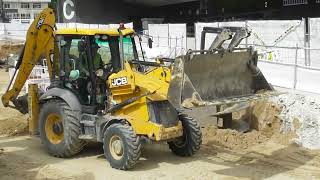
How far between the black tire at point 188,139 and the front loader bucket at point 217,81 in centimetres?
124

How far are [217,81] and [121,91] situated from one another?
6.19 ft

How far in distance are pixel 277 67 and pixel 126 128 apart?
24.0 feet

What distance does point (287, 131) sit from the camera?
11.7m

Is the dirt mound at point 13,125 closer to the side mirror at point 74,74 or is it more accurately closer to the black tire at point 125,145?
the side mirror at point 74,74

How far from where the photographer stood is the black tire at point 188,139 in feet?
32.9

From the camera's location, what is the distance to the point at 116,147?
31.0 feet

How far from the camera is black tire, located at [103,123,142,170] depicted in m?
9.05

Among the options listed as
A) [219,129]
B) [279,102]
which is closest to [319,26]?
[279,102]

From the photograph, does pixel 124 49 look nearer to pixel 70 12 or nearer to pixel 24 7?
pixel 70 12

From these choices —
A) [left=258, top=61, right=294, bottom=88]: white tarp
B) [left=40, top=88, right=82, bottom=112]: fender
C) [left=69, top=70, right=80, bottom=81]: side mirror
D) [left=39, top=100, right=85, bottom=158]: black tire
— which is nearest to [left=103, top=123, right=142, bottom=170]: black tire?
[left=39, top=100, right=85, bottom=158]: black tire

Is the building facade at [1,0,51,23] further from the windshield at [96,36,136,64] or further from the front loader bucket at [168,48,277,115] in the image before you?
the front loader bucket at [168,48,277,115]

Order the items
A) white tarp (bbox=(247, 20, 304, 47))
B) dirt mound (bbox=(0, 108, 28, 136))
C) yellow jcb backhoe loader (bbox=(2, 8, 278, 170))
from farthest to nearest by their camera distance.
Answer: white tarp (bbox=(247, 20, 304, 47)) < dirt mound (bbox=(0, 108, 28, 136)) < yellow jcb backhoe loader (bbox=(2, 8, 278, 170))

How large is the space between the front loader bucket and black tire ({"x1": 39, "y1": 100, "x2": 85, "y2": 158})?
2579 millimetres

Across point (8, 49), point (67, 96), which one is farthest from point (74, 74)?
point (8, 49)
